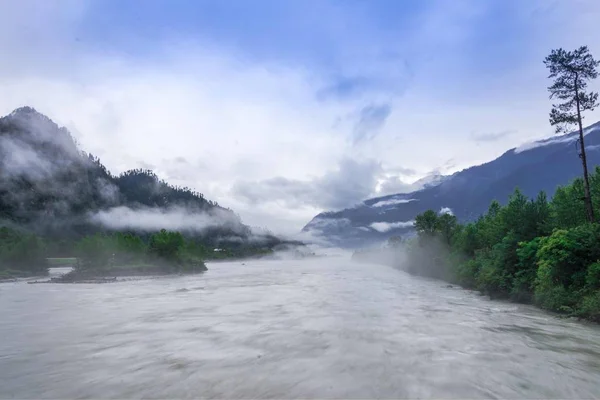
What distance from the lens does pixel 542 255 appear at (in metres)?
34.9

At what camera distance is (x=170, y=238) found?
11975 cm

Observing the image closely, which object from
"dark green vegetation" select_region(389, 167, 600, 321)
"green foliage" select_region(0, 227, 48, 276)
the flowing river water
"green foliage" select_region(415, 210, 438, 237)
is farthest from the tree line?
"dark green vegetation" select_region(389, 167, 600, 321)

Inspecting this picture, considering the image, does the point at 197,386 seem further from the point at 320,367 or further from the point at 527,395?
the point at 527,395

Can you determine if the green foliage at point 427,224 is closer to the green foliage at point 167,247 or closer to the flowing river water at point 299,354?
the flowing river water at point 299,354

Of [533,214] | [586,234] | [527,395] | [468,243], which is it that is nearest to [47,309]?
[527,395]

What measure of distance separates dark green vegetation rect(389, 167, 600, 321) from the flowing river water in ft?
7.90

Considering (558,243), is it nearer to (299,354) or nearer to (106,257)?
(299,354)

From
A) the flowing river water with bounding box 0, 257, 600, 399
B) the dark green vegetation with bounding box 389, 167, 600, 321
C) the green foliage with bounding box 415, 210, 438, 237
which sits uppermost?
the green foliage with bounding box 415, 210, 438, 237

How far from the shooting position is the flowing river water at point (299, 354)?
576 inches

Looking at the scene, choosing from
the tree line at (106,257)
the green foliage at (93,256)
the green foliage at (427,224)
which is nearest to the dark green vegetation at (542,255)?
the green foliage at (427,224)

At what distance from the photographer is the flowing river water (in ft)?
48.0

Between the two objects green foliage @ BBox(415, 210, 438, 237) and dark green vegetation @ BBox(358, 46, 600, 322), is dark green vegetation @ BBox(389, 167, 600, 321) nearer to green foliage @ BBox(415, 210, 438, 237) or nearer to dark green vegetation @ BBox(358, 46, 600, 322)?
dark green vegetation @ BBox(358, 46, 600, 322)

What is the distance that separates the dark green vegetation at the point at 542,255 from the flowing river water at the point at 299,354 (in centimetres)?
241

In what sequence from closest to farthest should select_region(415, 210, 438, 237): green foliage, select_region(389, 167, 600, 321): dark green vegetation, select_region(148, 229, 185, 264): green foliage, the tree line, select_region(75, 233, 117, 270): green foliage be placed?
select_region(389, 167, 600, 321): dark green vegetation
select_region(415, 210, 438, 237): green foliage
select_region(75, 233, 117, 270): green foliage
the tree line
select_region(148, 229, 185, 264): green foliage
